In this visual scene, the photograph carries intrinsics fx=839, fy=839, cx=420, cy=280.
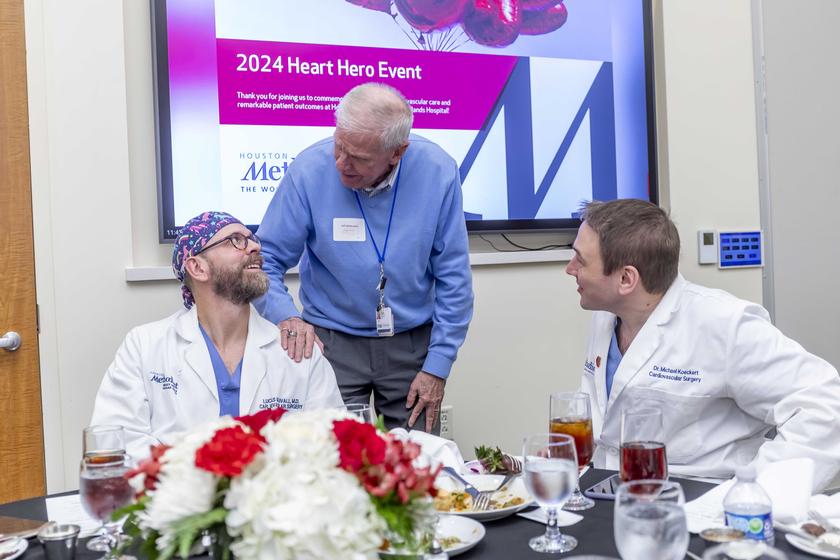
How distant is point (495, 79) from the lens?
11.4 ft

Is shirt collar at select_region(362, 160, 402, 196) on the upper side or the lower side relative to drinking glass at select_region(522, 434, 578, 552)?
upper

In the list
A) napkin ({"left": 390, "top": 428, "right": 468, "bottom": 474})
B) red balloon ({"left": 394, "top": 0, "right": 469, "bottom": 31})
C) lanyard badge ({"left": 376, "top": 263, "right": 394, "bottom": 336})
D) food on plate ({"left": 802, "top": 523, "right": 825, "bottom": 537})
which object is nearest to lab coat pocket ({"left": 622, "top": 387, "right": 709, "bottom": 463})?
napkin ({"left": 390, "top": 428, "right": 468, "bottom": 474})

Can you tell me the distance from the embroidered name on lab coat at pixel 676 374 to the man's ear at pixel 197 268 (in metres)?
1.21

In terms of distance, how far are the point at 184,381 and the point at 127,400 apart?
0.15 meters

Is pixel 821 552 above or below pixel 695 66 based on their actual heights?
below

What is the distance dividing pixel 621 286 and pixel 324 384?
2.81ft

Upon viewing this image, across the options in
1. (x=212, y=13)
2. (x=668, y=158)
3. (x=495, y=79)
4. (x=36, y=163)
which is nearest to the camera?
(x=36, y=163)

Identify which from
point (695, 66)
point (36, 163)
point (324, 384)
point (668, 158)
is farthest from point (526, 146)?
point (36, 163)

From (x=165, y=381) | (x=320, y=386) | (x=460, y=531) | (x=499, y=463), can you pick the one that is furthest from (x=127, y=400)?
(x=460, y=531)

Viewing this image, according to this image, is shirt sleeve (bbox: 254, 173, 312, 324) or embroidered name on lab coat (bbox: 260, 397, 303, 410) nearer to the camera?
embroidered name on lab coat (bbox: 260, 397, 303, 410)

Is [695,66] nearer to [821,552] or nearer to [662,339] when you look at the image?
[662,339]

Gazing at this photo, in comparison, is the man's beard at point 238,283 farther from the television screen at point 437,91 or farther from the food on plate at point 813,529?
the food on plate at point 813,529

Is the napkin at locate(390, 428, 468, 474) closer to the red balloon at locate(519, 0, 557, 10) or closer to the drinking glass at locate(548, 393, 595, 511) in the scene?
the drinking glass at locate(548, 393, 595, 511)

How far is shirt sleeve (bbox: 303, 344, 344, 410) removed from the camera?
7.59 feet
